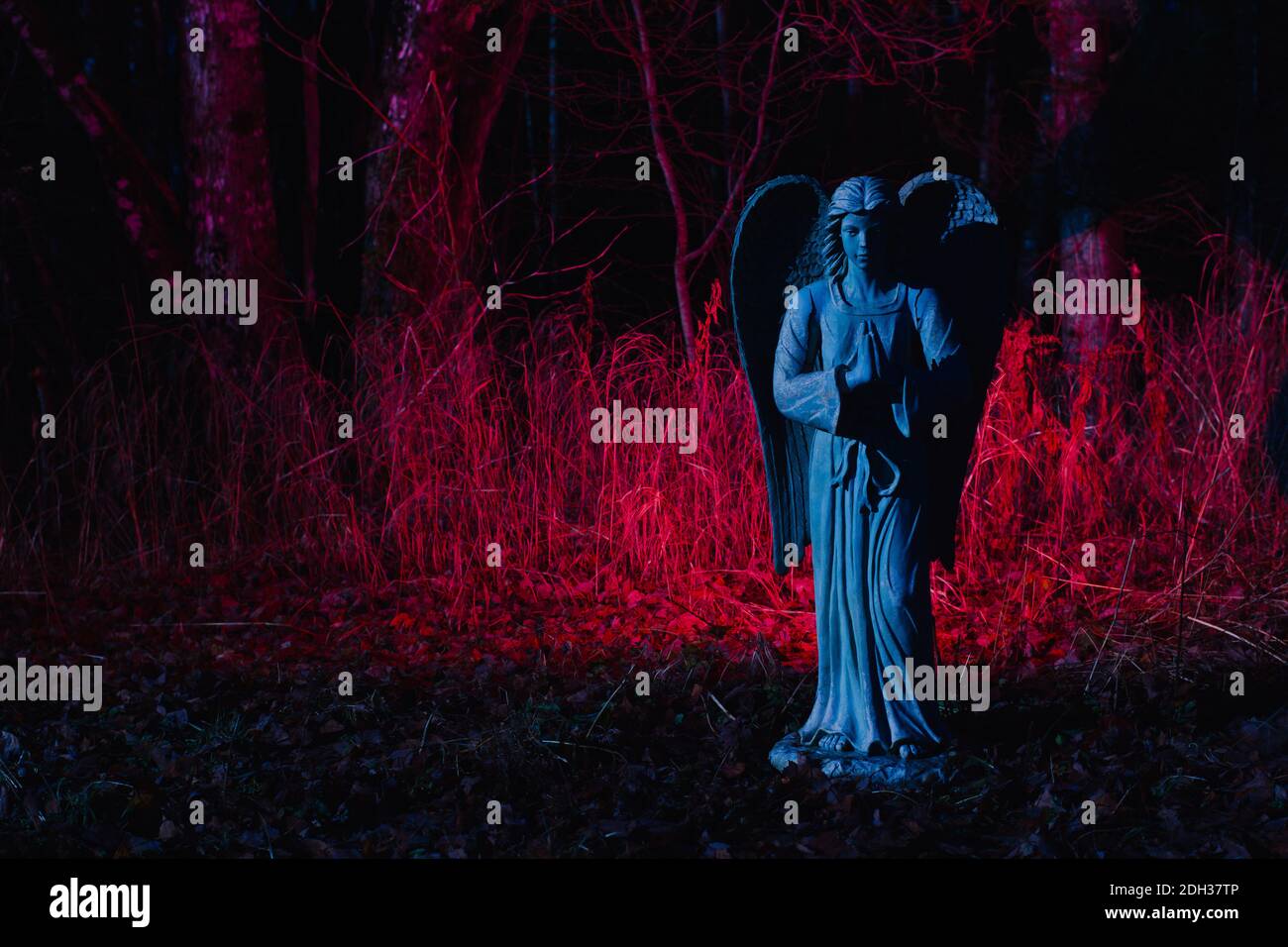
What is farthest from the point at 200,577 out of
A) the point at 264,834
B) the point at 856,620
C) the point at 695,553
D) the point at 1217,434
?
the point at 1217,434

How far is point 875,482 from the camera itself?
4273mm

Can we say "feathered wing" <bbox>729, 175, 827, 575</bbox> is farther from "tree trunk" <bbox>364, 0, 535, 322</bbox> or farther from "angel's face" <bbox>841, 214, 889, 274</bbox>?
"tree trunk" <bbox>364, 0, 535, 322</bbox>

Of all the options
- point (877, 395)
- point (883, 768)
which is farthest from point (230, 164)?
point (883, 768)

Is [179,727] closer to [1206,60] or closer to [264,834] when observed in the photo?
[264,834]

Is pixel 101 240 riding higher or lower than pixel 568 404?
higher

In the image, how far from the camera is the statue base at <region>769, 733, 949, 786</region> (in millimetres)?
4258

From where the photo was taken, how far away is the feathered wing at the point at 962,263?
434cm

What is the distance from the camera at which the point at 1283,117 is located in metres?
13.0

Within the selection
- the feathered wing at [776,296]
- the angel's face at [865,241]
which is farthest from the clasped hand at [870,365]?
the feathered wing at [776,296]

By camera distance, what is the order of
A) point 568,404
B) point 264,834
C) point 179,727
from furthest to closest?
point 568,404 < point 179,727 < point 264,834

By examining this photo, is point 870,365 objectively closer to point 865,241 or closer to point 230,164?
point 865,241

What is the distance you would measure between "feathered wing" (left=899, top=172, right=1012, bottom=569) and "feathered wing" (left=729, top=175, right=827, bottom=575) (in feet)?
1.06

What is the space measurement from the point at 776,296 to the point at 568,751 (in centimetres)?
174
